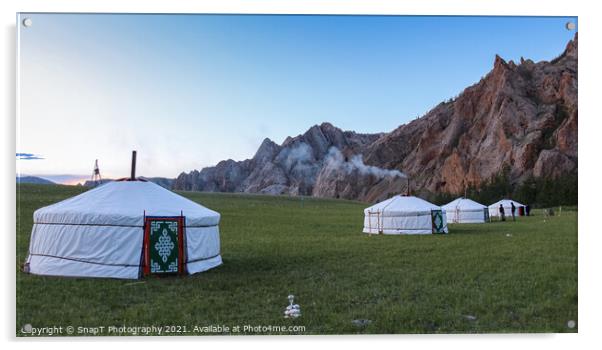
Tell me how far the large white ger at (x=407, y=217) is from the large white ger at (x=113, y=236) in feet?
33.4

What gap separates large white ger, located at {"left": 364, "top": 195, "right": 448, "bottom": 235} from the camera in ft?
58.6

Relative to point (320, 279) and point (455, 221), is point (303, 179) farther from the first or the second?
point (320, 279)

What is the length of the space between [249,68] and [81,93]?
7.76ft

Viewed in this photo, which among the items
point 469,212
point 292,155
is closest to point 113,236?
point 292,155

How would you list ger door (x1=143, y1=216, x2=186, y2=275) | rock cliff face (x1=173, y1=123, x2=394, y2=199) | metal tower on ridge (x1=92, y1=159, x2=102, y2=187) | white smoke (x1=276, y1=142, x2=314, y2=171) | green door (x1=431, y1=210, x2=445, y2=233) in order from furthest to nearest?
green door (x1=431, y1=210, x2=445, y2=233) → white smoke (x1=276, y1=142, x2=314, y2=171) → rock cliff face (x1=173, y1=123, x2=394, y2=199) → ger door (x1=143, y1=216, x2=186, y2=275) → metal tower on ridge (x1=92, y1=159, x2=102, y2=187)

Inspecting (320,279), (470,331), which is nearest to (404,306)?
(470,331)

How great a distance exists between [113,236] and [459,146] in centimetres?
2963

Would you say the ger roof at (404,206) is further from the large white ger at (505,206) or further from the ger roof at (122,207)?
the large white ger at (505,206)

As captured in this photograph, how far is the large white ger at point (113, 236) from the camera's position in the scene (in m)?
8.41

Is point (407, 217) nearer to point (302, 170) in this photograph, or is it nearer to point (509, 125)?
point (509, 125)

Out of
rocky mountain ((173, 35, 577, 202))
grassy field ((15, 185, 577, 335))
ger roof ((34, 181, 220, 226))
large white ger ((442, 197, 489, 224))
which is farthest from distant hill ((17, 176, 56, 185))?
large white ger ((442, 197, 489, 224))

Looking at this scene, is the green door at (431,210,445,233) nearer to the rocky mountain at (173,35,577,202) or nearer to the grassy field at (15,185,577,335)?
the rocky mountain at (173,35,577,202)

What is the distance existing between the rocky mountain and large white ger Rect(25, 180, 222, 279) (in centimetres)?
91

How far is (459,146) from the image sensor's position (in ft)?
114
